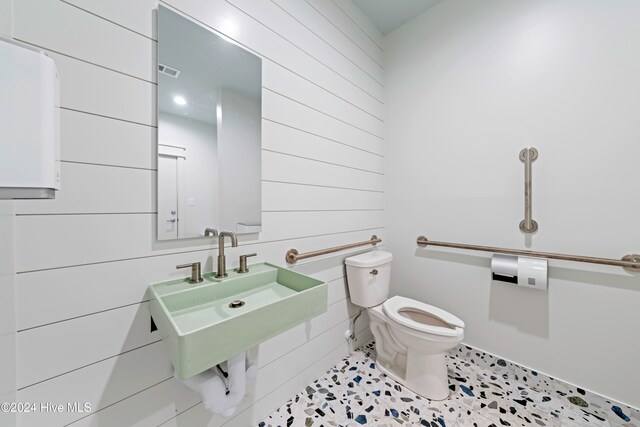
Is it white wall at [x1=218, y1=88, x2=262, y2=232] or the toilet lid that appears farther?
the toilet lid

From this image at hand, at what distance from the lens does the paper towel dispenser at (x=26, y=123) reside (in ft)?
1.28

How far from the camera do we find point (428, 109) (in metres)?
1.82

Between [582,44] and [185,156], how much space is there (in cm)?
213

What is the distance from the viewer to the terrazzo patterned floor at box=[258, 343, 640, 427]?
1.23 m

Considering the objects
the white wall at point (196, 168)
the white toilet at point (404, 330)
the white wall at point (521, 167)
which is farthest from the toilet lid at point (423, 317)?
the white wall at point (196, 168)

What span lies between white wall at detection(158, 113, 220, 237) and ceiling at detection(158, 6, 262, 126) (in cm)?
4

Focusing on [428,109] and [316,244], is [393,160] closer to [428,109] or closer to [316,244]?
[428,109]

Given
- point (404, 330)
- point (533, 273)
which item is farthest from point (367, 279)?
point (533, 273)

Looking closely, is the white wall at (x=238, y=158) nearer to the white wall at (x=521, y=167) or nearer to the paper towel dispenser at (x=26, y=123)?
the paper towel dispenser at (x=26, y=123)

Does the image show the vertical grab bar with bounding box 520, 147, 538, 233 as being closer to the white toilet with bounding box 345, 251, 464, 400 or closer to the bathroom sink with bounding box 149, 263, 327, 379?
the white toilet with bounding box 345, 251, 464, 400

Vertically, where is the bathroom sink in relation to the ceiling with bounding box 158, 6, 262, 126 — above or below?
below

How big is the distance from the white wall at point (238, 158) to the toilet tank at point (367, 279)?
803 millimetres

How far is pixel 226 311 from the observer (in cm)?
87

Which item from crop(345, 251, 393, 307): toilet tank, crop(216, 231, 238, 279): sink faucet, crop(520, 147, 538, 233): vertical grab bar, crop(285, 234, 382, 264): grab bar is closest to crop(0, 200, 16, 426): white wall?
crop(216, 231, 238, 279): sink faucet
